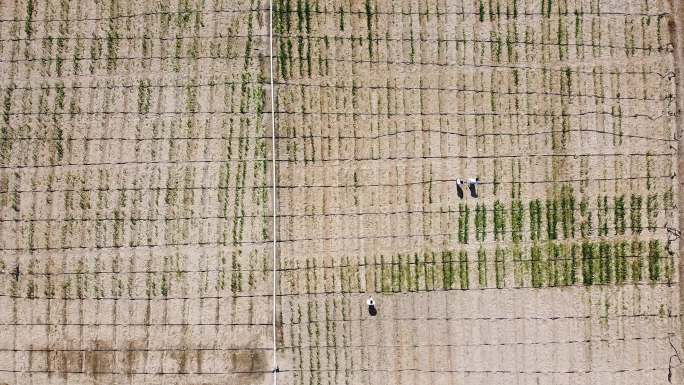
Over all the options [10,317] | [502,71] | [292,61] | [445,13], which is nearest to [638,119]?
[502,71]

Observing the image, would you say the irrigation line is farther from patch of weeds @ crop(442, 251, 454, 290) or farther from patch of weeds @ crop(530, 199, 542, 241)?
patch of weeds @ crop(530, 199, 542, 241)

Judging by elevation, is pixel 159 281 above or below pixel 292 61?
below

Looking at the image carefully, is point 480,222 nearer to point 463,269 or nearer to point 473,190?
point 473,190

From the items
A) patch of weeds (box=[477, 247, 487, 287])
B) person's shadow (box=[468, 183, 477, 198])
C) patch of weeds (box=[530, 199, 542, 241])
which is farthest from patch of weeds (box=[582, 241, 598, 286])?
person's shadow (box=[468, 183, 477, 198])

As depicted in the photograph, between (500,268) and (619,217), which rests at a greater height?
(619,217)

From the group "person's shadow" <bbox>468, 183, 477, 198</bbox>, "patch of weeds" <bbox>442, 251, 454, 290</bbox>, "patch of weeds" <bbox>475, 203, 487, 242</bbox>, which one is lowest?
"patch of weeds" <bbox>442, 251, 454, 290</bbox>

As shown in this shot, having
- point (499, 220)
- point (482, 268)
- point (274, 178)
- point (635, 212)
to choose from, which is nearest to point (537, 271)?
point (482, 268)

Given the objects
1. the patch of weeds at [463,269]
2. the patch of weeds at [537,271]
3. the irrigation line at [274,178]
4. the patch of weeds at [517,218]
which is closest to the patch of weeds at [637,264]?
the patch of weeds at [537,271]

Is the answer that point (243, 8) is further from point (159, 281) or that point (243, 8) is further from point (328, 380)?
point (328, 380)
